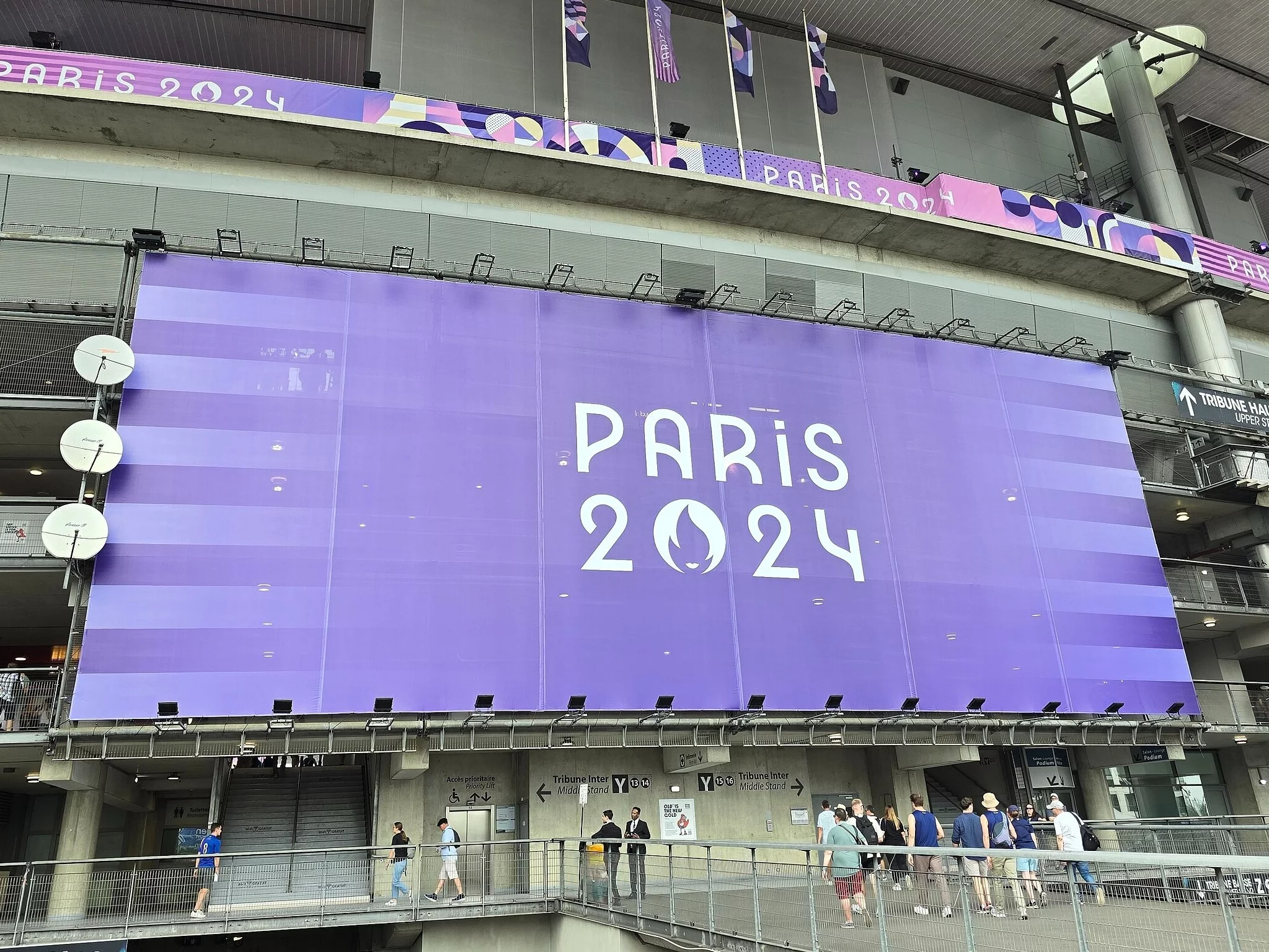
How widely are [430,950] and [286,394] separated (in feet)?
36.8

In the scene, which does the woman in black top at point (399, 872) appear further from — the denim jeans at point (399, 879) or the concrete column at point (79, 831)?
the concrete column at point (79, 831)

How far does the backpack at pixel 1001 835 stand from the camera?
1440 centimetres

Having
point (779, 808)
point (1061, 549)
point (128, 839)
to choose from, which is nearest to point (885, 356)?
point (1061, 549)

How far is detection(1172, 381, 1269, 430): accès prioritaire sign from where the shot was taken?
26.6m

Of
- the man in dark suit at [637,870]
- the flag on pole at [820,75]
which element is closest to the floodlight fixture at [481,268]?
the flag on pole at [820,75]

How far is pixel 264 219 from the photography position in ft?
74.6

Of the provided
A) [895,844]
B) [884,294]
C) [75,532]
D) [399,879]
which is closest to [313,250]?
[75,532]

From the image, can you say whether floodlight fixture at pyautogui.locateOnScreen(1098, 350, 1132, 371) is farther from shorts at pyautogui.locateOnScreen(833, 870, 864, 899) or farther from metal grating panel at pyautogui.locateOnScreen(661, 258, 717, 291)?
shorts at pyautogui.locateOnScreen(833, 870, 864, 899)

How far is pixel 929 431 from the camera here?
2550 centimetres

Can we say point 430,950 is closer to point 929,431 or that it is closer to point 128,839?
point 128,839

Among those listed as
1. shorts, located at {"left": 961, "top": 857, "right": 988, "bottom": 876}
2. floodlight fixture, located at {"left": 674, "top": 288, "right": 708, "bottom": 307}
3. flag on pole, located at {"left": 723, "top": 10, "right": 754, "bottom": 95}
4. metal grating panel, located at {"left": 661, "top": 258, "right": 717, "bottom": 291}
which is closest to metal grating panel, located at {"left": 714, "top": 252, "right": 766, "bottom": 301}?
metal grating panel, located at {"left": 661, "top": 258, "right": 717, "bottom": 291}

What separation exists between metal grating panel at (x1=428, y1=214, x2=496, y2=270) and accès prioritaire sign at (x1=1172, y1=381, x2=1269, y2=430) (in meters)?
18.7

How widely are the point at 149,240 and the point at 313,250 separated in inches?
142

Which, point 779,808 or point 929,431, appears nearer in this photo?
point 779,808
